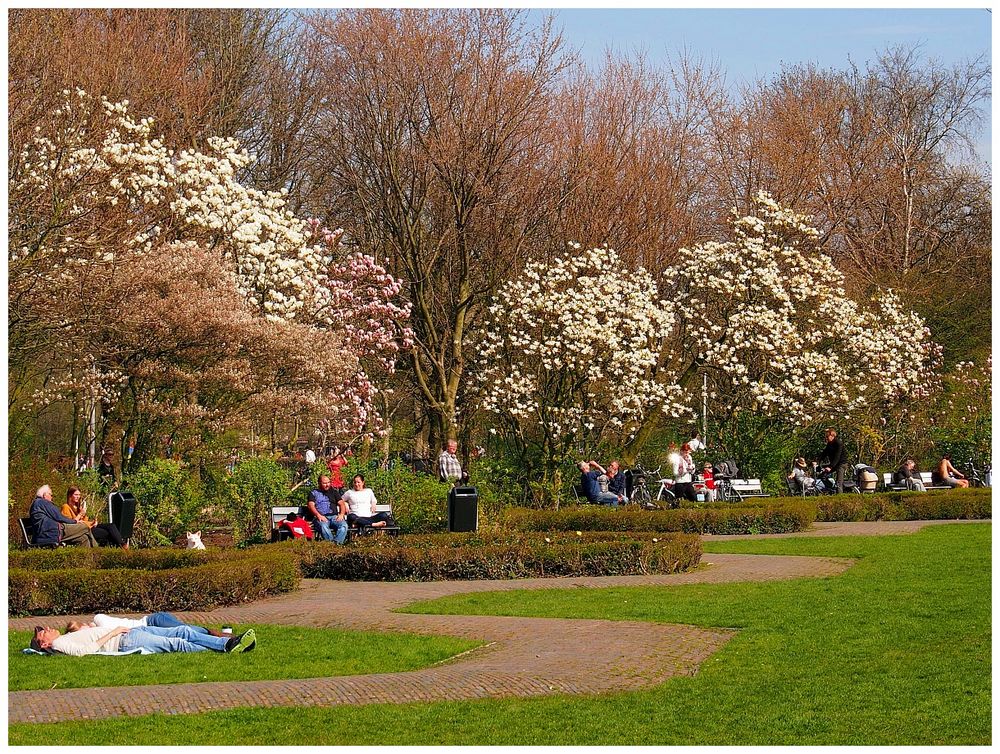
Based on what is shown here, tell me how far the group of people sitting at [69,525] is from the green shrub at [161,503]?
844mm

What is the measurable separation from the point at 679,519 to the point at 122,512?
351 inches

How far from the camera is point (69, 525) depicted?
16828mm

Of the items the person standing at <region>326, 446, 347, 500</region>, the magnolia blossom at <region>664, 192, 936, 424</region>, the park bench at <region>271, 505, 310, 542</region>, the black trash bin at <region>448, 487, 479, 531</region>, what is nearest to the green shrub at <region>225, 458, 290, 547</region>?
the park bench at <region>271, 505, 310, 542</region>

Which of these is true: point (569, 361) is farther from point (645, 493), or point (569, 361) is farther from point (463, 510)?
point (463, 510)

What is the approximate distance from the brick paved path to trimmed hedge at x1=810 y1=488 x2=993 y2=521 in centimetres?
962

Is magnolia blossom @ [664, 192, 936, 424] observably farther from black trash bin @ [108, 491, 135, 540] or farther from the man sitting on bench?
black trash bin @ [108, 491, 135, 540]

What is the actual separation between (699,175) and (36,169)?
2016 centimetres

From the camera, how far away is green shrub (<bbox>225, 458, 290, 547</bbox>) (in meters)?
19.9

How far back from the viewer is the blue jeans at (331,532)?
18.8 meters

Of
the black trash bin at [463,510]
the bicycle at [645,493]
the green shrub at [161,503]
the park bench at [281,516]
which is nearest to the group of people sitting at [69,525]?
the green shrub at [161,503]

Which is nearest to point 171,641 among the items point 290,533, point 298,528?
point 298,528

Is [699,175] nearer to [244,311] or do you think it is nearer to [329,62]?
[329,62]

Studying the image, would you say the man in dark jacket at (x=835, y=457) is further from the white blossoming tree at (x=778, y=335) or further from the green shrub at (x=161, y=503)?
the green shrub at (x=161, y=503)

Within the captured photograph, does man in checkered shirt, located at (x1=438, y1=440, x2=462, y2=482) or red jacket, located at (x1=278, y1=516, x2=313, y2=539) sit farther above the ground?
man in checkered shirt, located at (x1=438, y1=440, x2=462, y2=482)
